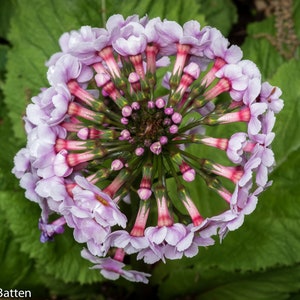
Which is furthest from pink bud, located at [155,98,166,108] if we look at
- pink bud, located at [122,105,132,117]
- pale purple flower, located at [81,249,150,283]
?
pale purple flower, located at [81,249,150,283]

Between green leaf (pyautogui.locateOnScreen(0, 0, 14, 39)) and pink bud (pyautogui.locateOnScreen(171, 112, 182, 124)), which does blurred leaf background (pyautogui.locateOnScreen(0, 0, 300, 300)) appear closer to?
green leaf (pyautogui.locateOnScreen(0, 0, 14, 39))

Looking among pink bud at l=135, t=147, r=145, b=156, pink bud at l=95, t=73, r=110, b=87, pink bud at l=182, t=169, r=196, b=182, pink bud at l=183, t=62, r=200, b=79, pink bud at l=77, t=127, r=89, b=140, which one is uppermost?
pink bud at l=183, t=62, r=200, b=79

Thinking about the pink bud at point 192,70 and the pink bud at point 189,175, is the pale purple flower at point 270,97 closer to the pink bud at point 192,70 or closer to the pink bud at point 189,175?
the pink bud at point 192,70

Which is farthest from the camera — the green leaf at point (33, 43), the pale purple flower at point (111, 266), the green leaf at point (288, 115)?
the green leaf at point (33, 43)

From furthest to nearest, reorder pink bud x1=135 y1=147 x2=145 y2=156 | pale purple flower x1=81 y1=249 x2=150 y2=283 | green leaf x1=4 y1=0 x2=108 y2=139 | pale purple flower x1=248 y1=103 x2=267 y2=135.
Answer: green leaf x1=4 y1=0 x2=108 y2=139
pale purple flower x1=81 y1=249 x2=150 y2=283
pink bud x1=135 y1=147 x2=145 y2=156
pale purple flower x1=248 y1=103 x2=267 y2=135

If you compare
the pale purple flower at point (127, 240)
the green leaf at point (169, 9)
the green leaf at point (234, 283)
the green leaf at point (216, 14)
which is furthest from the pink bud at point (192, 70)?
the green leaf at point (216, 14)

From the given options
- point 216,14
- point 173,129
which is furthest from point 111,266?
point 216,14
